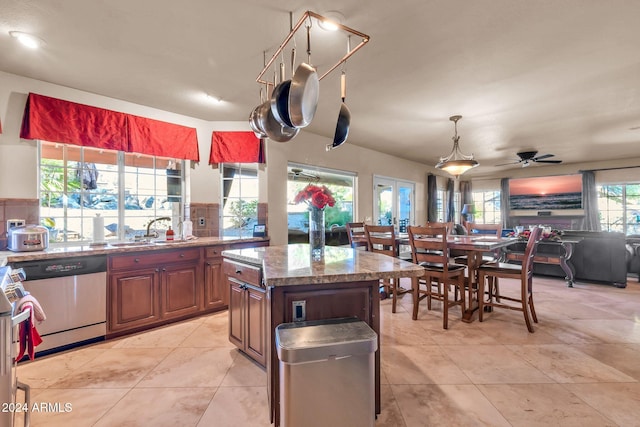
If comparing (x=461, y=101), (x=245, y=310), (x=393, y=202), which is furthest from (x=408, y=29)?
(x=393, y=202)

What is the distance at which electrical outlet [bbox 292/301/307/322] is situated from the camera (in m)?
1.53

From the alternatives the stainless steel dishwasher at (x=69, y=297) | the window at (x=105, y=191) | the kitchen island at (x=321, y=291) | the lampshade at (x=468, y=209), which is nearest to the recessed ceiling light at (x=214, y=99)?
the window at (x=105, y=191)

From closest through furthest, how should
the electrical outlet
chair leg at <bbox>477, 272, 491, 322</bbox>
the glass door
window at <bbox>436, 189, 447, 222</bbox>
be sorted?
the electrical outlet, chair leg at <bbox>477, 272, 491, 322</bbox>, the glass door, window at <bbox>436, 189, 447, 222</bbox>

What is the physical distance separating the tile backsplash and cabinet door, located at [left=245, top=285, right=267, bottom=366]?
239cm

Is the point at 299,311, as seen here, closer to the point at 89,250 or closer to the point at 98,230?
the point at 89,250

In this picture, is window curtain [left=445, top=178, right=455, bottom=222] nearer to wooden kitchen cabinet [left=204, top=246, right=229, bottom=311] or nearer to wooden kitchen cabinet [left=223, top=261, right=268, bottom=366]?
wooden kitchen cabinet [left=204, top=246, right=229, bottom=311]

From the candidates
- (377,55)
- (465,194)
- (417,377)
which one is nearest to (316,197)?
(377,55)

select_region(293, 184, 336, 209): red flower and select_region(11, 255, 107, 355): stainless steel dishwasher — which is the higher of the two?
select_region(293, 184, 336, 209): red flower

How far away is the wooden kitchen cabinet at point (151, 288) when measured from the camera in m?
2.75

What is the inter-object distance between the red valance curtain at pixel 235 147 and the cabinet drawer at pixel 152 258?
1.37 meters

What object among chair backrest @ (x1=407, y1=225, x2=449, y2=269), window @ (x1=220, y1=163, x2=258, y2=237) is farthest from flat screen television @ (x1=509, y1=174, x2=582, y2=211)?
window @ (x1=220, y1=163, x2=258, y2=237)

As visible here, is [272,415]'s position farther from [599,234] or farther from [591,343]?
[599,234]

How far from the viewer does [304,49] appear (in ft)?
7.67

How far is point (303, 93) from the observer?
1.73 meters
